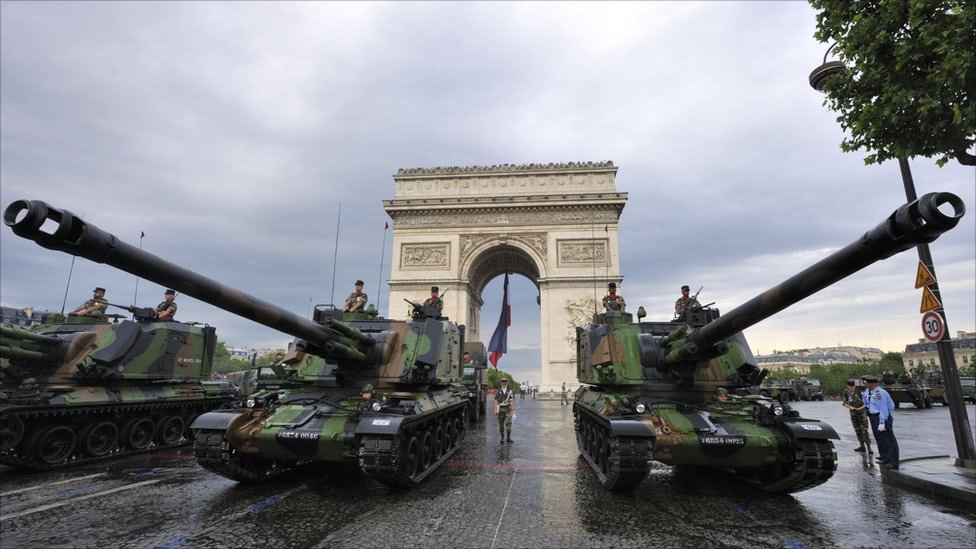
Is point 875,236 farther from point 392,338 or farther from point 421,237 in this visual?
point 421,237

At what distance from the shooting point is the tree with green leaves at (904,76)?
210 inches

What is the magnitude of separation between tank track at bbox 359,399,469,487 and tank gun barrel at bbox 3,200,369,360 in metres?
1.47

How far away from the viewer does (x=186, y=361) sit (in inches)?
418

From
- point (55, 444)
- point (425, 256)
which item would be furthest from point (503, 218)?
point (55, 444)

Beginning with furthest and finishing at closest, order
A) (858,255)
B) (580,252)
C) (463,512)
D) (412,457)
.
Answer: (580,252), (412,457), (463,512), (858,255)

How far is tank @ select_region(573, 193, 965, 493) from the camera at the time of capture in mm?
3965

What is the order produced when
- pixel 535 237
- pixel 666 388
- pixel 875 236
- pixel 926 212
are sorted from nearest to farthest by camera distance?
pixel 926 212 < pixel 875 236 < pixel 666 388 < pixel 535 237

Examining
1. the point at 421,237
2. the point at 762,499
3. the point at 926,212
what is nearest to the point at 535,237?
the point at 421,237

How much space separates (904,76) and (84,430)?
43.7ft

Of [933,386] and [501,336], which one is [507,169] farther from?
[933,386]

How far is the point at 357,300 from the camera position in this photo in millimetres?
9359

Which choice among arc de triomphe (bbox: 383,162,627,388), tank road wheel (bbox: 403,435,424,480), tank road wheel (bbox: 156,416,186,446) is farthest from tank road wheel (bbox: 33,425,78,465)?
arc de triomphe (bbox: 383,162,627,388)

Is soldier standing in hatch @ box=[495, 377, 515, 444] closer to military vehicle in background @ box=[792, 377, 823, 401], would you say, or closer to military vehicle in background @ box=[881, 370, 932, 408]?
military vehicle in background @ box=[881, 370, 932, 408]

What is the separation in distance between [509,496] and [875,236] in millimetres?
4614
